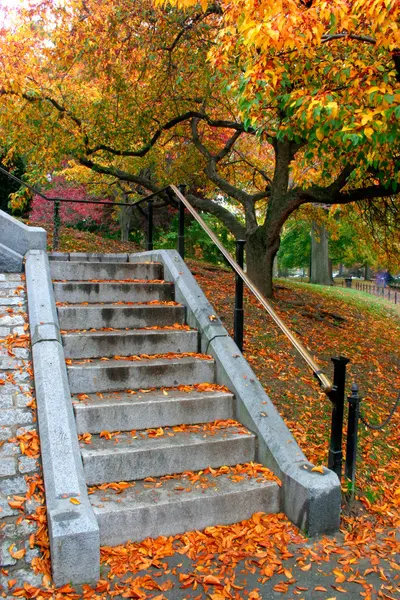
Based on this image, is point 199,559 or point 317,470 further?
point 317,470

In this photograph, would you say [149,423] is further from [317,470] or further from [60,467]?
[317,470]

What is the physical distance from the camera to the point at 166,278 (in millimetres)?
6578

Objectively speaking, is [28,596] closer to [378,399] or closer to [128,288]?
[128,288]

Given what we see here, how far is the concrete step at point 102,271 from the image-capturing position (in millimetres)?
6246

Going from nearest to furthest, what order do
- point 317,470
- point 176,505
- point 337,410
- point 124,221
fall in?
point 176,505 < point 317,470 < point 337,410 < point 124,221

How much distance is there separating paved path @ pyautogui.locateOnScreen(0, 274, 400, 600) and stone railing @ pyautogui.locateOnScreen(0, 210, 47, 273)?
2.61 meters

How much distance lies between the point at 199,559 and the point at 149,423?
1.27m

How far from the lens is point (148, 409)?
438 centimetres

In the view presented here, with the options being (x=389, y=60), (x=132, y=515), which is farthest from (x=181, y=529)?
(x=389, y=60)

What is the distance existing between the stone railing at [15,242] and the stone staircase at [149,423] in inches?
29.0

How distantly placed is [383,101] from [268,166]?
32.9 feet

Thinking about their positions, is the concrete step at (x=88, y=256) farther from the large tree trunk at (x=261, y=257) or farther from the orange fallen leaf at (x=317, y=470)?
the orange fallen leaf at (x=317, y=470)

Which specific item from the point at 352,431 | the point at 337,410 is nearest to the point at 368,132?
the point at 337,410

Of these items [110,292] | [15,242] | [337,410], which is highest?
[15,242]
